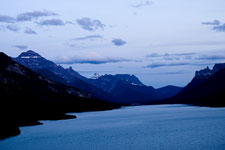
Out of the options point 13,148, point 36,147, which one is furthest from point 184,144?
point 13,148

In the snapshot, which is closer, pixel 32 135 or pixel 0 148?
pixel 0 148

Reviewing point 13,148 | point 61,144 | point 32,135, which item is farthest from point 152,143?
point 32,135

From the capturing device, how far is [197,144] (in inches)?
3627

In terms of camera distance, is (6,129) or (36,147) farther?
(6,129)

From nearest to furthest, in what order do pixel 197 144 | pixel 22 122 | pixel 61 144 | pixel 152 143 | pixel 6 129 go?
pixel 197 144, pixel 152 143, pixel 61 144, pixel 6 129, pixel 22 122

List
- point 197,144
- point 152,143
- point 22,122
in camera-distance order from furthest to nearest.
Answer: point 22,122 < point 152,143 < point 197,144

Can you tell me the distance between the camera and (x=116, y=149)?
92.4m

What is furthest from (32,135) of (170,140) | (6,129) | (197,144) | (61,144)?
(197,144)

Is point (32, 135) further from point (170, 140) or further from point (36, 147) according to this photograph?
point (170, 140)

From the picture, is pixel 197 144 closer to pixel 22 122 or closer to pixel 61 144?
pixel 61 144

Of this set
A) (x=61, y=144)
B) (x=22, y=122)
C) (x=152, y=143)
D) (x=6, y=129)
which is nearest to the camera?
(x=152, y=143)

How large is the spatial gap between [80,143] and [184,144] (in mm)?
32944

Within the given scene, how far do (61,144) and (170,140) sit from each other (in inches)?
1322

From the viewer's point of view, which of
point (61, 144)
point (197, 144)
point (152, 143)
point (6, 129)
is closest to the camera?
point (197, 144)
